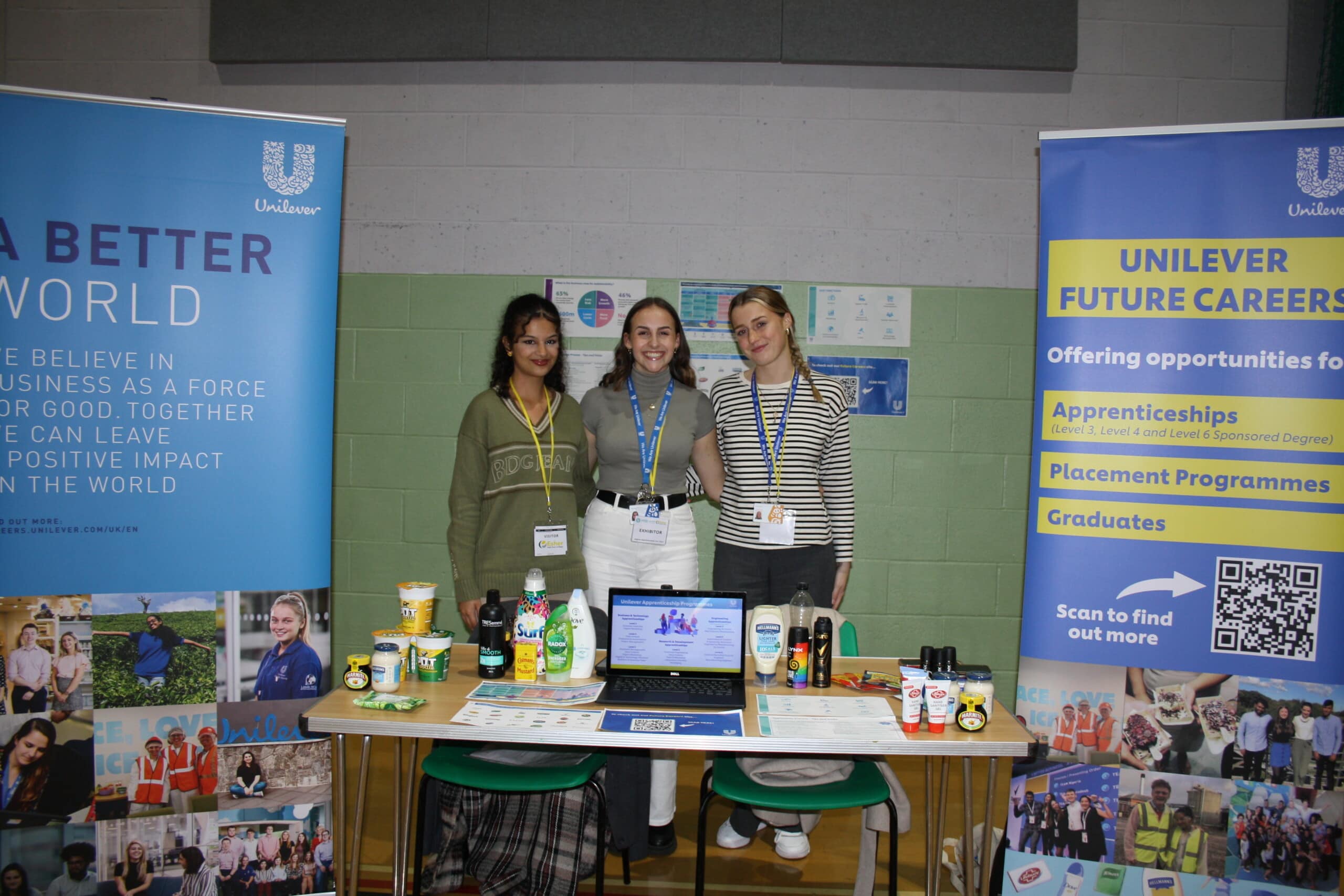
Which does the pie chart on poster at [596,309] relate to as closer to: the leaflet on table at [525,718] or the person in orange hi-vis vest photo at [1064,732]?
the leaflet on table at [525,718]

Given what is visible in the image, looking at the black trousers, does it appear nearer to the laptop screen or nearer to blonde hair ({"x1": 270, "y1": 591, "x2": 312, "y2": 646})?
the laptop screen

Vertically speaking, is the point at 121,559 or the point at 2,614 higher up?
the point at 121,559

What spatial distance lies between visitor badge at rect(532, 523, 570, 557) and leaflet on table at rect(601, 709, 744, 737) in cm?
85

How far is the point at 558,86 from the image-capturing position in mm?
3750

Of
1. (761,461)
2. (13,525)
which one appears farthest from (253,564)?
(761,461)

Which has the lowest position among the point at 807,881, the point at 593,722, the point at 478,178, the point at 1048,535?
the point at 807,881

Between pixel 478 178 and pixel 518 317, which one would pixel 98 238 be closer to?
pixel 518 317

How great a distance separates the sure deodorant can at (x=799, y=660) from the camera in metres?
2.13

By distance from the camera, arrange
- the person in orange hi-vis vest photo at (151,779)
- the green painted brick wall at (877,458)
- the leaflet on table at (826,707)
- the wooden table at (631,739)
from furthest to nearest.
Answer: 1. the green painted brick wall at (877,458)
2. the person in orange hi-vis vest photo at (151,779)
3. the leaflet on table at (826,707)
4. the wooden table at (631,739)

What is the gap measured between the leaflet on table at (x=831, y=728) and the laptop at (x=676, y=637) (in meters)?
0.24

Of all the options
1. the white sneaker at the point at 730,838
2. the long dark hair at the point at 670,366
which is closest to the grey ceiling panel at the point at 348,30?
the long dark hair at the point at 670,366

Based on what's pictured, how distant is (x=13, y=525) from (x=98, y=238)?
78 cm

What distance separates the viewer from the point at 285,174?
7.73ft

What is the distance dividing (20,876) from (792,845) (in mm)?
2152
